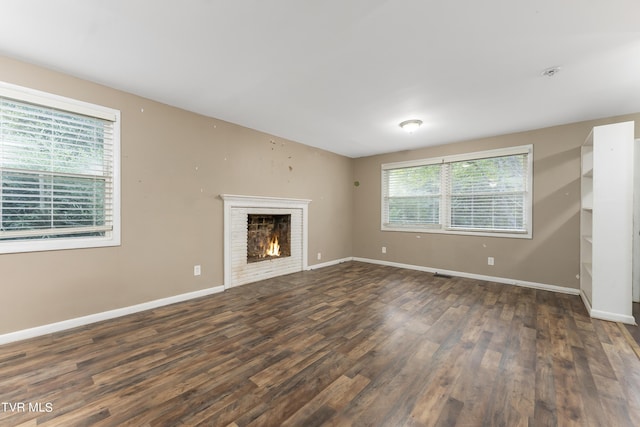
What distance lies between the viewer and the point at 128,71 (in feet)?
8.25

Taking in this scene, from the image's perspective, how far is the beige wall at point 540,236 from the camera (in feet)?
12.3

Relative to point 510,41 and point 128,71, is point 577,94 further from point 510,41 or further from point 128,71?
point 128,71

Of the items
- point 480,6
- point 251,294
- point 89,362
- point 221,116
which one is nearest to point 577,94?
point 480,6

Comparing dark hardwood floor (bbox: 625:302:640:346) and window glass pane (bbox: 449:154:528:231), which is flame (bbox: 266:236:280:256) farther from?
dark hardwood floor (bbox: 625:302:640:346)

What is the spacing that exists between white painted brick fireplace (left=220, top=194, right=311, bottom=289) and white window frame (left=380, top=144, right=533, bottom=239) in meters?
1.91

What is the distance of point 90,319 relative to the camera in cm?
269

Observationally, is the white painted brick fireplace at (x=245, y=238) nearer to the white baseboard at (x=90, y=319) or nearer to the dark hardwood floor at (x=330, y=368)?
the white baseboard at (x=90, y=319)

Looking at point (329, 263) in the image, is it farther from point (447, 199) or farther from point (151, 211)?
point (151, 211)

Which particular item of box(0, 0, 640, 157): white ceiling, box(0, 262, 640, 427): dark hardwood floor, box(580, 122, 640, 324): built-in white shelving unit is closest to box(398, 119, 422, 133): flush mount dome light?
box(0, 0, 640, 157): white ceiling

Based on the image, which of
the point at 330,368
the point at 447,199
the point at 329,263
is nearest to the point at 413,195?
the point at 447,199

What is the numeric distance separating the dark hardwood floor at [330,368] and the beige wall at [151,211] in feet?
1.12

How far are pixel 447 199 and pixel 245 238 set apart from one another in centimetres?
371

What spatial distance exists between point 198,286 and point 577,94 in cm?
509

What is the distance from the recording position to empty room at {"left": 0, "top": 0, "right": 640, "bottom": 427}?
5.58 ft
